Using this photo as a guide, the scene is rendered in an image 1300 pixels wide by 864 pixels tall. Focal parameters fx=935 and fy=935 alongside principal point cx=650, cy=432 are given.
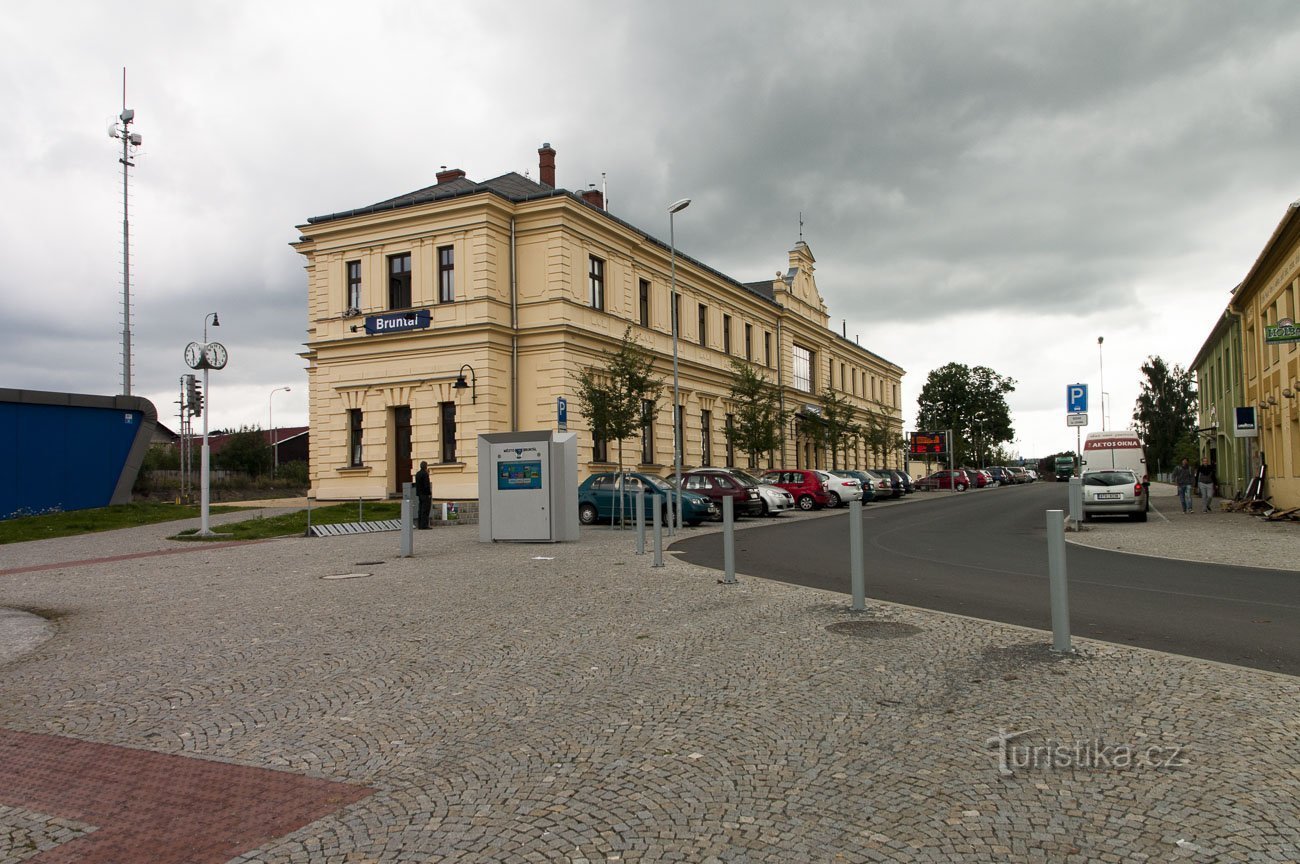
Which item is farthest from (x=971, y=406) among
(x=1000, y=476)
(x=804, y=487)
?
(x=804, y=487)

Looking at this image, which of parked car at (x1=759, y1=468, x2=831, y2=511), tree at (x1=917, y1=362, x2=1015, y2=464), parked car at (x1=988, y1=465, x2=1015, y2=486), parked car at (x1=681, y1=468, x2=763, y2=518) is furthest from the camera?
→ tree at (x1=917, y1=362, x2=1015, y2=464)

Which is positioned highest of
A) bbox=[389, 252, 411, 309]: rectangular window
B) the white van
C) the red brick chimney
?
the red brick chimney

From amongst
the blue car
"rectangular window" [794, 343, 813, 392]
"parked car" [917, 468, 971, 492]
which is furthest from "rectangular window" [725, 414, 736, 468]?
"parked car" [917, 468, 971, 492]

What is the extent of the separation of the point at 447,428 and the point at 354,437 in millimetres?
4380

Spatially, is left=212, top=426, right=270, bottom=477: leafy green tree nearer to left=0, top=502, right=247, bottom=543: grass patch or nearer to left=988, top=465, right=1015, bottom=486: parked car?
left=0, top=502, right=247, bottom=543: grass patch

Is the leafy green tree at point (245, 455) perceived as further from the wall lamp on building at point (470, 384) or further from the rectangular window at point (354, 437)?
the wall lamp on building at point (470, 384)

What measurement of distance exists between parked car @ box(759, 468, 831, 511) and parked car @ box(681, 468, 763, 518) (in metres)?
6.03

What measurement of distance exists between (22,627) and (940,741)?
9.09 meters

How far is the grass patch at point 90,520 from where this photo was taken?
22531mm

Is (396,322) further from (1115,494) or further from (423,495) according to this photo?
(1115,494)

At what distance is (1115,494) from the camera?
25.6m

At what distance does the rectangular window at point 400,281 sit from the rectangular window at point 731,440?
658 inches

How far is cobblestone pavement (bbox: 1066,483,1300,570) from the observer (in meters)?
15.4

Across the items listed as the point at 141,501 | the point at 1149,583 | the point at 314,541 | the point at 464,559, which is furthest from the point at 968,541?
the point at 141,501
